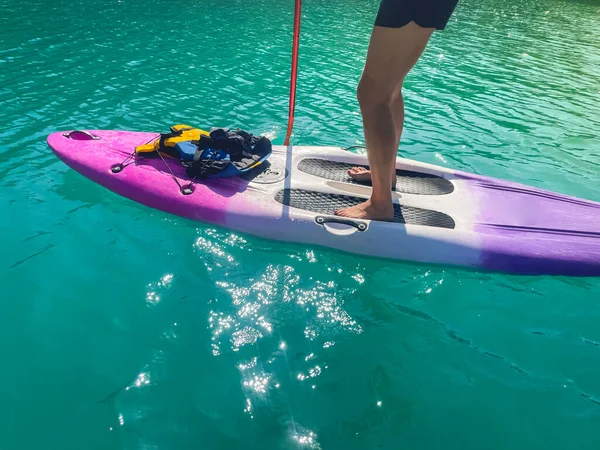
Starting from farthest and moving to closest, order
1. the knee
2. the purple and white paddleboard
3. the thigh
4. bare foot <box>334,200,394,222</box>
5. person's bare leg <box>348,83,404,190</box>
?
person's bare leg <box>348,83,404,190</box>, bare foot <box>334,200,394,222</box>, the purple and white paddleboard, the knee, the thigh

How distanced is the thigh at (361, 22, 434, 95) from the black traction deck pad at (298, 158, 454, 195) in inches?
57.9

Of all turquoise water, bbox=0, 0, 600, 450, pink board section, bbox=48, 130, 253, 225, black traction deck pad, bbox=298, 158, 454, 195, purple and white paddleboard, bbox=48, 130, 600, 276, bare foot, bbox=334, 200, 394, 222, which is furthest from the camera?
black traction deck pad, bbox=298, 158, 454, 195

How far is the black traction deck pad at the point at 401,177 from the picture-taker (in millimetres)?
4664

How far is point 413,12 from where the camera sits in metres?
3.12

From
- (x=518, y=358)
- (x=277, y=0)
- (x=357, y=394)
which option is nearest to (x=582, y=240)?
(x=518, y=358)

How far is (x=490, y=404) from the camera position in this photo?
284cm

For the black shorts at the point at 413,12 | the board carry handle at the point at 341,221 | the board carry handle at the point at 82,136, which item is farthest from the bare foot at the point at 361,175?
the board carry handle at the point at 82,136

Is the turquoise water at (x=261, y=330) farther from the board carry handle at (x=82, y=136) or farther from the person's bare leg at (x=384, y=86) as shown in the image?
the person's bare leg at (x=384, y=86)

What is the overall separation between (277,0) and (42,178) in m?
15.7

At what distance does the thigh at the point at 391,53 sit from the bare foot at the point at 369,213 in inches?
42.5

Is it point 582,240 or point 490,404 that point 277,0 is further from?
point 490,404

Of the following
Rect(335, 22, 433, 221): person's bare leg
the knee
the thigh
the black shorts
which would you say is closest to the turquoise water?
Rect(335, 22, 433, 221): person's bare leg

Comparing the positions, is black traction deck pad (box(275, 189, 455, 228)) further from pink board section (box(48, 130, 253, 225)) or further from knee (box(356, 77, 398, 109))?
knee (box(356, 77, 398, 109))

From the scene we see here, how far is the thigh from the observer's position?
323 cm
